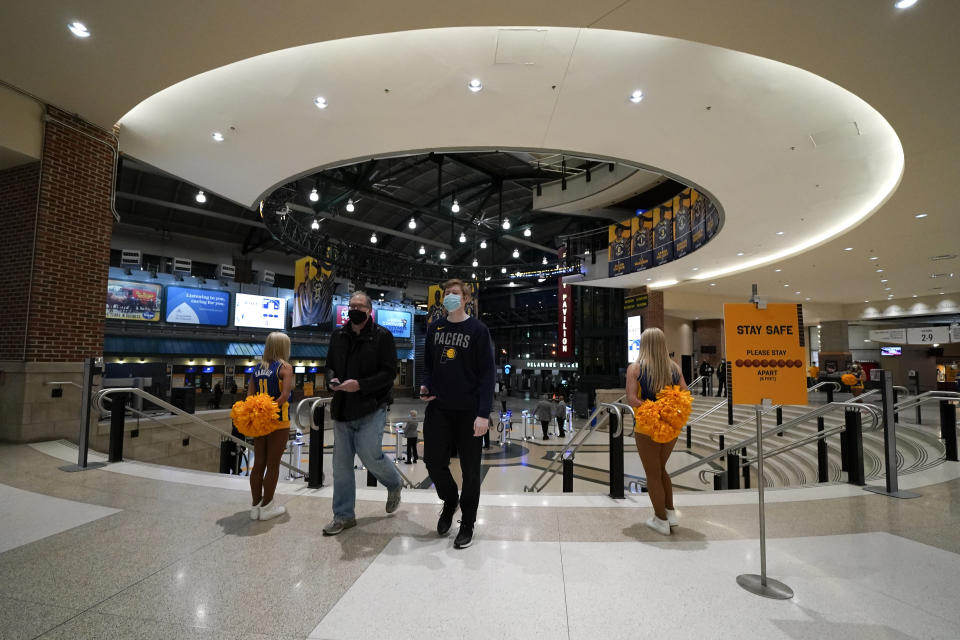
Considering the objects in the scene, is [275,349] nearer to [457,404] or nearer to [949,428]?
[457,404]

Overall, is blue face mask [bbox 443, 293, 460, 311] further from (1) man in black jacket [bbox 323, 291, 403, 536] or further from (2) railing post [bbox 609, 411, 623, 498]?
(2) railing post [bbox 609, 411, 623, 498]

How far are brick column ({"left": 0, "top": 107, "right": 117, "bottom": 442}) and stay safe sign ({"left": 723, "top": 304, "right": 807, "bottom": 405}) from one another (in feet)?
25.9

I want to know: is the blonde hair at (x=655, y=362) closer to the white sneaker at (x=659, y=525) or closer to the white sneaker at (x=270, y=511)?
the white sneaker at (x=659, y=525)

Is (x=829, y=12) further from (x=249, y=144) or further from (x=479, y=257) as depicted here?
(x=479, y=257)

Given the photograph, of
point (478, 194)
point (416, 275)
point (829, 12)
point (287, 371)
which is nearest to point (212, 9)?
point (287, 371)

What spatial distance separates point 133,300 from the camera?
57.6ft

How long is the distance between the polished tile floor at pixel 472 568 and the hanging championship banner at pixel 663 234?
8713mm

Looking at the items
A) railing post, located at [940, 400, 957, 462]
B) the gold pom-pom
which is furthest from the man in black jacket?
railing post, located at [940, 400, 957, 462]

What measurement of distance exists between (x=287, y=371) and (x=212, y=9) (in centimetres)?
353

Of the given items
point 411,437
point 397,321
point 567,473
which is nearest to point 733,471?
point 567,473

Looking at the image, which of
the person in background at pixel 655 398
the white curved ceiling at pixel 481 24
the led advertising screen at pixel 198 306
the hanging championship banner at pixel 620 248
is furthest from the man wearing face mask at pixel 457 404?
the led advertising screen at pixel 198 306

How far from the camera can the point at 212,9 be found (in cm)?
398

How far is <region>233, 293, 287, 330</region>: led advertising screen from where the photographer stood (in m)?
21.0

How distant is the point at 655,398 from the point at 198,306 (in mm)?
21660
